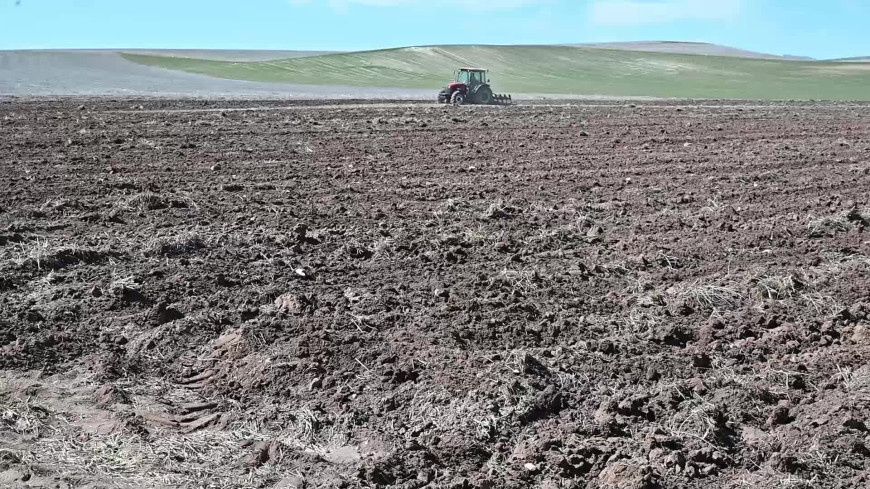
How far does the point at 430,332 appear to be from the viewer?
244 inches

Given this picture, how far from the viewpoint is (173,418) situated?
5121 mm

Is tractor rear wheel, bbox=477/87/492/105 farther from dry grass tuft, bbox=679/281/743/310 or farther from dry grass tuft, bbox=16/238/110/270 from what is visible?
dry grass tuft, bbox=679/281/743/310

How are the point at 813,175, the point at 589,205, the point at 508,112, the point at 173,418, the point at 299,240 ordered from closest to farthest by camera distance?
the point at 173,418 < the point at 299,240 < the point at 589,205 < the point at 813,175 < the point at 508,112

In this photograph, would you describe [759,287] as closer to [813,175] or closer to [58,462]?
[58,462]

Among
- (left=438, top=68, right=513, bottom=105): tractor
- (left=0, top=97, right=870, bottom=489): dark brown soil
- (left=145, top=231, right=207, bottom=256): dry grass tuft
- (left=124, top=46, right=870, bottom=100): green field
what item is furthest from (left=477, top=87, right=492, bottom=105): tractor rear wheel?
(left=145, top=231, right=207, bottom=256): dry grass tuft

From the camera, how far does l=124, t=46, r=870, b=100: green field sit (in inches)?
2625

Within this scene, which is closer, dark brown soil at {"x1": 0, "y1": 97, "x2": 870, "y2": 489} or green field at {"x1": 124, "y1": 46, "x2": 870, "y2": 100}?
dark brown soil at {"x1": 0, "y1": 97, "x2": 870, "y2": 489}

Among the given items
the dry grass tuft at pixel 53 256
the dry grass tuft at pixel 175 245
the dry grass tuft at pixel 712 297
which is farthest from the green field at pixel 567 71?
the dry grass tuft at pixel 53 256

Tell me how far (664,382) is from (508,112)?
24.3 m

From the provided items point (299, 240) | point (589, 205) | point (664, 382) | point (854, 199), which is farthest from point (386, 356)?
point (854, 199)

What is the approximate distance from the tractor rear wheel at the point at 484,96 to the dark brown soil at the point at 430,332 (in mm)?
23013

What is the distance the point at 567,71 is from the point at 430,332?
3230 inches

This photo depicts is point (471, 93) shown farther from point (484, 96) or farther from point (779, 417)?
point (779, 417)

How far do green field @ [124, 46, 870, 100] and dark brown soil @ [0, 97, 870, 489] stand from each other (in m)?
51.6
